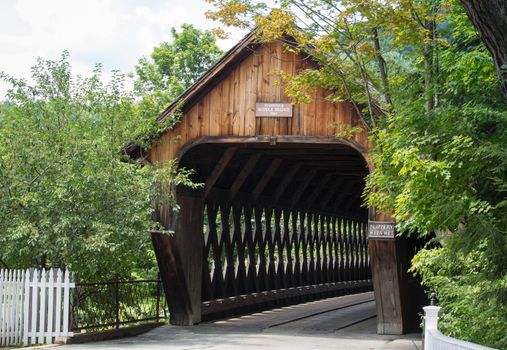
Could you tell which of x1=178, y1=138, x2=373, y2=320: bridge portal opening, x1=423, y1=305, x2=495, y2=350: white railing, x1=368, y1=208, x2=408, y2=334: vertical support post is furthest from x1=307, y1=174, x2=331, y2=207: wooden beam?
x1=423, y1=305, x2=495, y2=350: white railing

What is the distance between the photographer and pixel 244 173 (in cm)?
1897

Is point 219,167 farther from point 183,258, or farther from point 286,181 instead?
point 286,181

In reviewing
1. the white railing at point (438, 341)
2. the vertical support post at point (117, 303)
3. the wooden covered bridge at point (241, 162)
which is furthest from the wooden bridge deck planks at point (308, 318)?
the white railing at point (438, 341)

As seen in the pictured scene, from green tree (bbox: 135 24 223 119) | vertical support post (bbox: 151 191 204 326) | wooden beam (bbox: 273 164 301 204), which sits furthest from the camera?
green tree (bbox: 135 24 223 119)

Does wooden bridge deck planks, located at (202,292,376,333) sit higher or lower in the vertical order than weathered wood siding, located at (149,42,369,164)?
lower

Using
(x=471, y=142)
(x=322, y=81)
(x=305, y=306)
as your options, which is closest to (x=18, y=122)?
(x=322, y=81)

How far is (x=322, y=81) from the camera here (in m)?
13.7

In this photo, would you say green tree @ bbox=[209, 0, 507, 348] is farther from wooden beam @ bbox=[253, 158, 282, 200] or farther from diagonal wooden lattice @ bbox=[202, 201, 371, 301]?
wooden beam @ bbox=[253, 158, 282, 200]

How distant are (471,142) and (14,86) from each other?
24.5 feet

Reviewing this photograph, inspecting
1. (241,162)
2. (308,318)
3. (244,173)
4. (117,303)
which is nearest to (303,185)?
(241,162)

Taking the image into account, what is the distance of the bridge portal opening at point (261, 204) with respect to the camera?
1720cm

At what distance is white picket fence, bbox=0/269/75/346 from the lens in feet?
40.6

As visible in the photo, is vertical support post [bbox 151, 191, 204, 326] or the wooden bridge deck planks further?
the wooden bridge deck planks

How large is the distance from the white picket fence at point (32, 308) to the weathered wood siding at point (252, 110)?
13.4 ft
